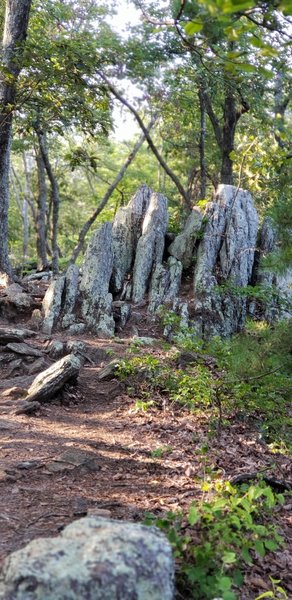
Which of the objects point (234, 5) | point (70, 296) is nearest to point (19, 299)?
point (70, 296)

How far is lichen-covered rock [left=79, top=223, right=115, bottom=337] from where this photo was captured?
399 inches

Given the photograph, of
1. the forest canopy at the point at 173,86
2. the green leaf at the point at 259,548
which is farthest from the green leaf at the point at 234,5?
the green leaf at the point at 259,548

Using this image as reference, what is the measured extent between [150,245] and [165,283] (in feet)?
3.92

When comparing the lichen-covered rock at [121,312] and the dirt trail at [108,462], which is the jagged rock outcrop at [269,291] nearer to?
the lichen-covered rock at [121,312]

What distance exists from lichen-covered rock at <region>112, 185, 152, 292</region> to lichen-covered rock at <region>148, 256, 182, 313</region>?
819mm

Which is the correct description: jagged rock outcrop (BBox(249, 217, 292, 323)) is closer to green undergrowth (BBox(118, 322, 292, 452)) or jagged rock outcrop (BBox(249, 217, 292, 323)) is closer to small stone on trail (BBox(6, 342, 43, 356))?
green undergrowth (BBox(118, 322, 292, 452))

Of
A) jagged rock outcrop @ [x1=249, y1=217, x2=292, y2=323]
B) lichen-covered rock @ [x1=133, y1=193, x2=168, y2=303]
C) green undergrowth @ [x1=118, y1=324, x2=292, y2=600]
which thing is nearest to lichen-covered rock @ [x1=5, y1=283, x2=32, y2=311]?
lichen-covered rock @ [x1=133, y1=193, x2=168, y2=303]

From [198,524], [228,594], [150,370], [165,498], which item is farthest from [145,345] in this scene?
[228,594]

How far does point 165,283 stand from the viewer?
37.7 ft

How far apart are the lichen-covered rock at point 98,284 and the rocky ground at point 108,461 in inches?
100

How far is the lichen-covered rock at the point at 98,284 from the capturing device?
33.2ft

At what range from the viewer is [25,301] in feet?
34.6

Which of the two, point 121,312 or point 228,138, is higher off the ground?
point 228,138

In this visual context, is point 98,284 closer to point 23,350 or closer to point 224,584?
point 23,350
